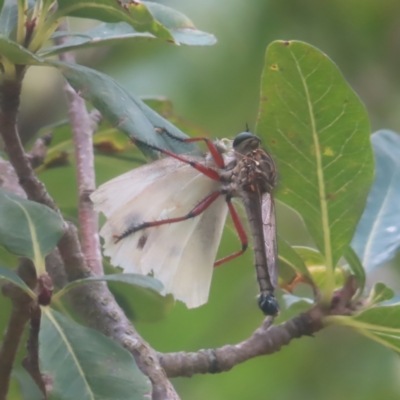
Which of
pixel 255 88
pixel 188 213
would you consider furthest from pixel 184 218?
pixel 255 88

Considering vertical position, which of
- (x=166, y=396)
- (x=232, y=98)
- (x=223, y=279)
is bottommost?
(x=223, y=279)

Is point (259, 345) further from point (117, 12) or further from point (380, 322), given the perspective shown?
point (117, 12)

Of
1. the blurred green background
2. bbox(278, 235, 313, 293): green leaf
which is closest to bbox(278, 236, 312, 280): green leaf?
bbox(278, 235, 313, 293): green leaf

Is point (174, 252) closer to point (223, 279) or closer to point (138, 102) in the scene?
point (138, 102)

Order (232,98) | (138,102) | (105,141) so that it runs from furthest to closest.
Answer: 1. (232,98)
2. (105,141)
3. (138,102)

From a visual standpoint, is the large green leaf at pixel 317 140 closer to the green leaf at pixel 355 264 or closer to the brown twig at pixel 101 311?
the green leaf at pixel 355 264

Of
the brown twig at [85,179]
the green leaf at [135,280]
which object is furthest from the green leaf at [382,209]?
Result: the green leaf at [135,280]

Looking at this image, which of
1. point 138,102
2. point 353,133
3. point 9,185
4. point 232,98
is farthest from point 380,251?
point 232,98
